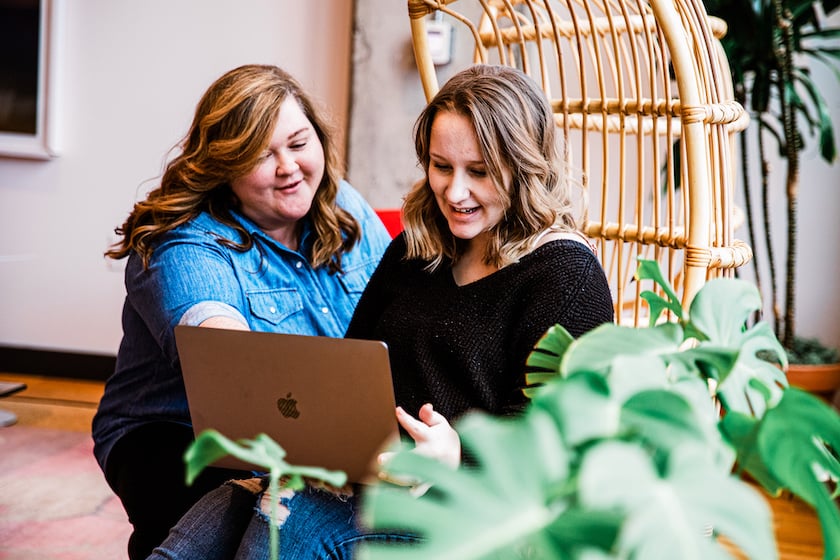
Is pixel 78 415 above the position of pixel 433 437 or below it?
below

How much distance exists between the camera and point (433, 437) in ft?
3.51

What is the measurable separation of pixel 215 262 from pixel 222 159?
0.60 ft

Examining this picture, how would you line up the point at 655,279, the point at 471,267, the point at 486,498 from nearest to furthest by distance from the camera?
the point at 486,498 → the point at 655,279 → the point at 471,267

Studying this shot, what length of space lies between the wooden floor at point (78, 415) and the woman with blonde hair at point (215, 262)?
1.37 meters

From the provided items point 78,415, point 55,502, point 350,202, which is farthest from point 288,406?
point 78,415

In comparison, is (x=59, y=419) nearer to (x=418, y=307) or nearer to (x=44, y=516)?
(x=44, y=516)

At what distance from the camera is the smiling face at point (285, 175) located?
154cm

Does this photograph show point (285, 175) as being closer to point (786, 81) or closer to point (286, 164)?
point (286, 164)

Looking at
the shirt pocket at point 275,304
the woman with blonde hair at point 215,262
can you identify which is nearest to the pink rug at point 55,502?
the woman with blonde hair at point 215,262

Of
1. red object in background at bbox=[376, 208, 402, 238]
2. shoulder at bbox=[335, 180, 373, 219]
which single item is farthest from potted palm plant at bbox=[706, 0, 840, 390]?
shoulder at bbox=[335, 180, 373, 219]

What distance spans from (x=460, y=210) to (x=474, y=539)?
83cm

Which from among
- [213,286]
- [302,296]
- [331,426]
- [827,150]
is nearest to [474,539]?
[331,426]

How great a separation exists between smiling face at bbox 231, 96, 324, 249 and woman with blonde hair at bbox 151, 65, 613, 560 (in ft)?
0.97

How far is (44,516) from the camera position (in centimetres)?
230
